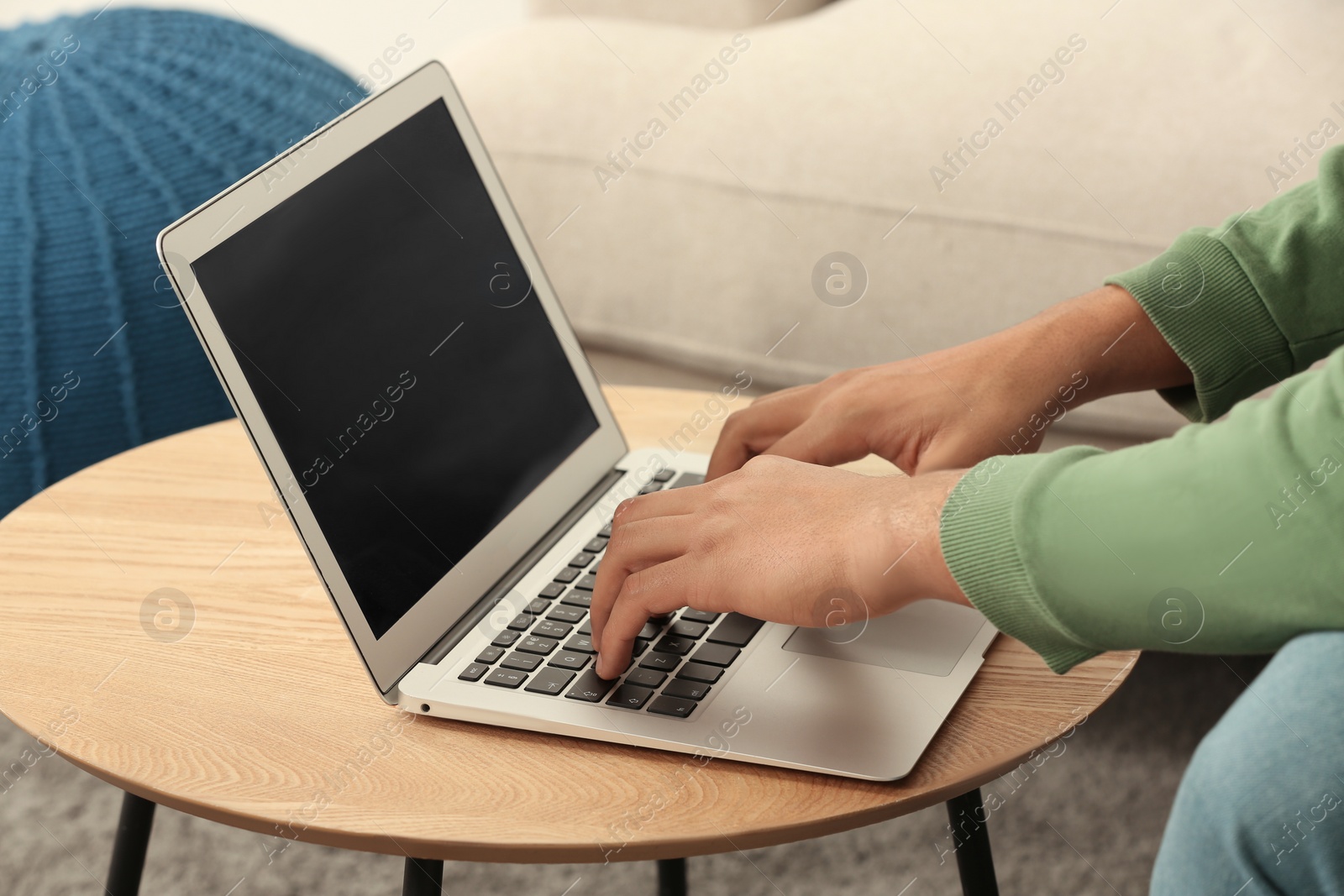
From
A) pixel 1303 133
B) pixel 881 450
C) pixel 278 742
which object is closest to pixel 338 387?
pixel 278 742

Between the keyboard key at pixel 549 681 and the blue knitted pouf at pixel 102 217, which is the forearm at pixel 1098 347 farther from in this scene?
the blue knitted pouf at pixel 102 217

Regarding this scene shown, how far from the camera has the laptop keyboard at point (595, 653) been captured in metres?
0.60

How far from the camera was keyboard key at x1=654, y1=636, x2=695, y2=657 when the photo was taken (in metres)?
0.64

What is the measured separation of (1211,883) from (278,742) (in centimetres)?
43

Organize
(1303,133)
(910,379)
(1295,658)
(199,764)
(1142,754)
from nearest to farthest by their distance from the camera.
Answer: (1295,658), (199,764), (910,379), (1303,133), (1142,754)

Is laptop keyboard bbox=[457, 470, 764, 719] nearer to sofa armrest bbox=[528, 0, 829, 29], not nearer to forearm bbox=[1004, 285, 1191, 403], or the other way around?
forearm bbox=[1004, 285, 1191, 403]

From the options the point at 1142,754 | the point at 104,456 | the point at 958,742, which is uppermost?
the point at 958,742

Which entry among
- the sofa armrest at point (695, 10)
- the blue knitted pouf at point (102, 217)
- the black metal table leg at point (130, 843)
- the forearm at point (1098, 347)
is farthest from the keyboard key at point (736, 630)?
the sofa armrest at point (695, 10)

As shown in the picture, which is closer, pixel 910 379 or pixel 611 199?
pixel 910 379

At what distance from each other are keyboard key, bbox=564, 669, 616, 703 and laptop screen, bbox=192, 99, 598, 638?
0.10 meters

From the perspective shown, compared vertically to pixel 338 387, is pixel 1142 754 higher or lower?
lower

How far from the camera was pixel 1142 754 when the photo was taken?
1.22 m

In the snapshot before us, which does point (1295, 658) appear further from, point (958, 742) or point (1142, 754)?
point (1142, 754)

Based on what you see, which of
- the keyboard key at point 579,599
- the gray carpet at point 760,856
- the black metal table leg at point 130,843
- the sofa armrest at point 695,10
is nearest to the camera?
the keyboard key at point 579,599
